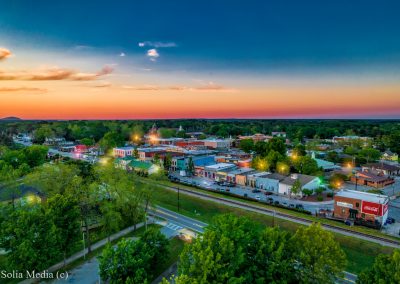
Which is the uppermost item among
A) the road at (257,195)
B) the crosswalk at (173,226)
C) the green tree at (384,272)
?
the green tree at (384,272)

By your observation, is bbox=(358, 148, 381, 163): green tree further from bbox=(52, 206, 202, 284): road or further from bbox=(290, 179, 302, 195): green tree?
bbox=(52, 206, 202, 284): road

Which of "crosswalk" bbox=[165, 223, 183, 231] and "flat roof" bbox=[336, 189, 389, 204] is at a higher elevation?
"flat roof" bbox=[336, 189, 389, 204]

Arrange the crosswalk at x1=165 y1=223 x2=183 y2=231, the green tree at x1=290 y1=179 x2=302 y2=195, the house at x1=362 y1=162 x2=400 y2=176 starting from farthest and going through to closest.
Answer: the house at x1=362 y1=162 x2=400 y2=176, the green tree at x1=290 y1=179 x2=302 y2=195, the crosswalk at x1=165 y1=223 x2=183 y2=231

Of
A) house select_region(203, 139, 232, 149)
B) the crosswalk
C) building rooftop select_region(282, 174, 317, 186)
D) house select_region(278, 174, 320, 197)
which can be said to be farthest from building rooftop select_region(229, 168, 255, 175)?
house select_region(203, 139, 232, 149)

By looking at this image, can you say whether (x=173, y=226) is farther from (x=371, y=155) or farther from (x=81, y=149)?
(x=81, y=149)

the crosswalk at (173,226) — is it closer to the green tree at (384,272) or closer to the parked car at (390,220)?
the green tree at (384,272)

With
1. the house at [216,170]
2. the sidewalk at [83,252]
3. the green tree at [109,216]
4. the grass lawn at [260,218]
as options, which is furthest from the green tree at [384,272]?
the house at [216,170]


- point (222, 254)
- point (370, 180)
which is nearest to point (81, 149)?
point (370, 180)

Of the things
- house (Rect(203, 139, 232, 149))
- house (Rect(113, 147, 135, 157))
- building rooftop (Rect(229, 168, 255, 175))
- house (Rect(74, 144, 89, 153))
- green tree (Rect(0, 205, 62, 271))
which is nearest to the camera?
green tree (Rect(0, 205, 62, 271))
